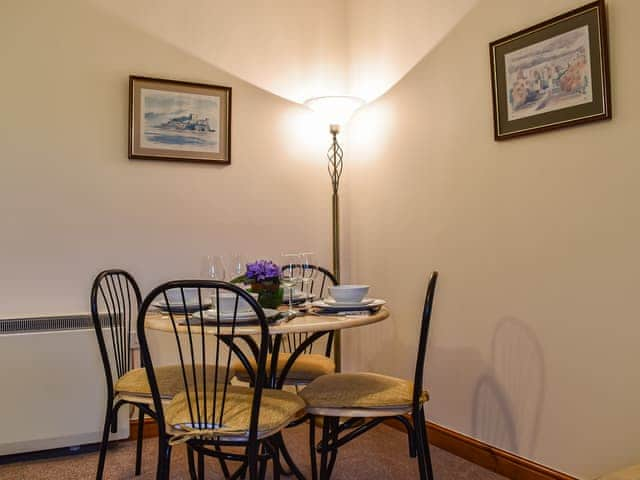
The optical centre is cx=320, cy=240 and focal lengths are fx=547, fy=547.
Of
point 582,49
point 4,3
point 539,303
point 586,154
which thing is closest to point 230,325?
point 539,303

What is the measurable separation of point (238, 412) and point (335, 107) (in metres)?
1.93

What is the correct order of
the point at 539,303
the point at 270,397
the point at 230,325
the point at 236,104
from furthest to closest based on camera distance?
the point at 236,104
the point at 539,303
the point at 270,397
the point at 230,325

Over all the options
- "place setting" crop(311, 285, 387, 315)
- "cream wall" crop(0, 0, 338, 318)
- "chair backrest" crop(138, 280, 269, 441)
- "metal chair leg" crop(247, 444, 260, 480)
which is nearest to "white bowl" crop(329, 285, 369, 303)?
"place setting" crop(311, 285, 387, 315)

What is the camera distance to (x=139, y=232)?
9.51ft

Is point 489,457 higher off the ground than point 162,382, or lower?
lower

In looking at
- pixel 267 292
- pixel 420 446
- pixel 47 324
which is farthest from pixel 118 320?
pixel 420 446

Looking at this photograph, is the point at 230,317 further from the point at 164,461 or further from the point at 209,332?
the point at 164,461

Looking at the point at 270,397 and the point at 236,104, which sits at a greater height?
the point at 236,104

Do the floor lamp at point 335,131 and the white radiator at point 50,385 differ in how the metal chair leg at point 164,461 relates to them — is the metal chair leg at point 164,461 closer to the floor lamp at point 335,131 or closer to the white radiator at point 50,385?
the white radiator at point 50,385

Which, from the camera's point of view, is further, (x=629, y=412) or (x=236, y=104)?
(x=236, y=104)

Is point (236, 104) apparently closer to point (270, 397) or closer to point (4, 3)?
point (4, 3)

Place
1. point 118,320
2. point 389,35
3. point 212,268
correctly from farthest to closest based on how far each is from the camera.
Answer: point 389,35, point 118,320, point 212,268

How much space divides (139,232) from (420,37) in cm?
180

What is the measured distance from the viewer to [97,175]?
282cm
